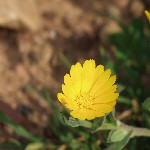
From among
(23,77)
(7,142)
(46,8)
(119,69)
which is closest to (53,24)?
(46,8)

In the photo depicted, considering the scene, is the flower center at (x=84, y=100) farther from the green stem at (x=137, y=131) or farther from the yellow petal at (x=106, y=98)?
the green stem at (x=137, y=131)

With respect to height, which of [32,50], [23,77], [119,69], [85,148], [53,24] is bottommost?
[85,148]

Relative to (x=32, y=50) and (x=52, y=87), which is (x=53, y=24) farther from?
(x=52, y=87)

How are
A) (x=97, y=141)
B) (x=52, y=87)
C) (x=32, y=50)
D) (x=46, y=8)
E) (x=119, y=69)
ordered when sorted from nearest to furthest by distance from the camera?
1. (x=97, y=141)
2. (x=119, y=69)
3. (x=52, y=87)
4. (x=32, y=50)
5. (x=46, y=8)

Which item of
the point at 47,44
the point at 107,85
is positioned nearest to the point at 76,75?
the point at 107,85

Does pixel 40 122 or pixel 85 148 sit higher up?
pixel 40 122

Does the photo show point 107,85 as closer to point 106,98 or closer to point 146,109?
point 106,98

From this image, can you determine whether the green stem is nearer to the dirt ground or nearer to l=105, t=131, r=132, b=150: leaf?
l=105, t=131, r=132, b=150: leaf

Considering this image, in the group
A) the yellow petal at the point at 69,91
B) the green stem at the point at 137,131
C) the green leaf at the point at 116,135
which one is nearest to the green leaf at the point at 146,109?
the green stem at the point at 137,131
